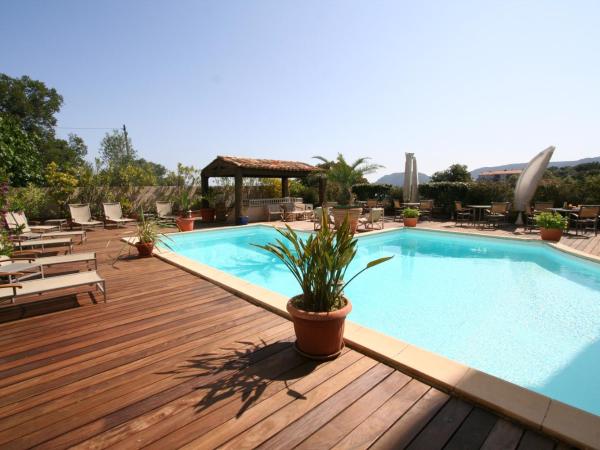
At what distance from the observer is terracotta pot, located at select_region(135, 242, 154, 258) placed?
249 inches

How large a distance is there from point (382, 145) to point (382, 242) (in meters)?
10.3

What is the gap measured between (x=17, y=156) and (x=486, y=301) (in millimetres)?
17641

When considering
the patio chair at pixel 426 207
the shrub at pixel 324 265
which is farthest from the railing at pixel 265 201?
the shrub at pixel 324 265

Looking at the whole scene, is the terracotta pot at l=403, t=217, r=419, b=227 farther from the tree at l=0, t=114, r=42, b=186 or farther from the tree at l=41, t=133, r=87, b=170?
the tree at l=41, t=133, r=87, b=170

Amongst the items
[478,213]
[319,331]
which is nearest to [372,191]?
[478,213]

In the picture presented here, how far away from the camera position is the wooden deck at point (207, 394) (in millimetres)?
1685

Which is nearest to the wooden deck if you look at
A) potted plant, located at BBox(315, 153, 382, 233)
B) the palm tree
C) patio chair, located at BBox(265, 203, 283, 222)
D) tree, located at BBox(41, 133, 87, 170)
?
potted plant, located at BBox(315, 153, 382, 233)

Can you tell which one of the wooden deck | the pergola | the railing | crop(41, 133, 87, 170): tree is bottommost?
the wooden deck

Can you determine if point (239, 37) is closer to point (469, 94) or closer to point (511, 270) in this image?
point (469, 94)

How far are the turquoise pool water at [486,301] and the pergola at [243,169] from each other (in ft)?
11.5

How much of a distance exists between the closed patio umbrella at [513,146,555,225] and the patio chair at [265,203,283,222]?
946cm

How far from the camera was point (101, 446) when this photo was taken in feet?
5.34

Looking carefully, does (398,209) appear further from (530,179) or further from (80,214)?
(80,214)

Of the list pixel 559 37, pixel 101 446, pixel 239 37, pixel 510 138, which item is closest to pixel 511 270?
pixel 559 37
